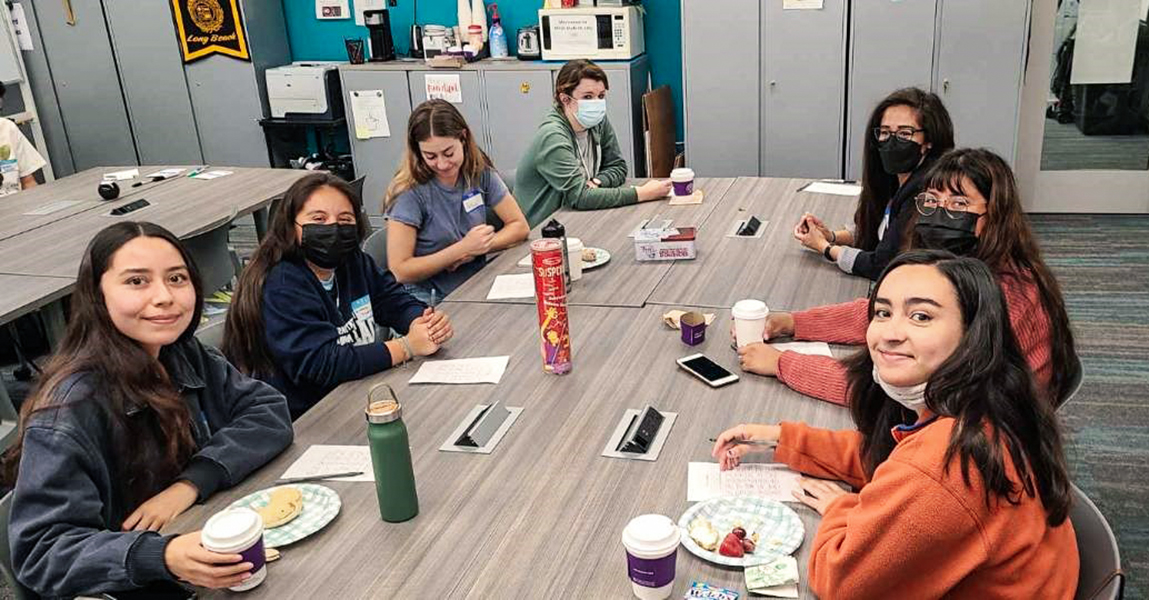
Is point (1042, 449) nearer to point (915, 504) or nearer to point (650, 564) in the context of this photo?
point (915, 504)

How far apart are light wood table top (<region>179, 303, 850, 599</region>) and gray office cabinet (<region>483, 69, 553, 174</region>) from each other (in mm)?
3546

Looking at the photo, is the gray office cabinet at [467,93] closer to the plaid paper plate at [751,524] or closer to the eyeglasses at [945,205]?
the eyeglasses at [945,205]

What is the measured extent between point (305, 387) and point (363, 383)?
9.4 inches

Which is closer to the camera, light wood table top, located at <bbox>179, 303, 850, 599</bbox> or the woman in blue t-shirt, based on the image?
light wood table top, located at <bbox>179, 303, 850, 599</bbox>

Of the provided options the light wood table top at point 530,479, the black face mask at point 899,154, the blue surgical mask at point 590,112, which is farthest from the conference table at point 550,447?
the blue surgical mask at point 590,112

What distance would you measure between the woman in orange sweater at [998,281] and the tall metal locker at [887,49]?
302 centimetres

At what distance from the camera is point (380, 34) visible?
6.27 m

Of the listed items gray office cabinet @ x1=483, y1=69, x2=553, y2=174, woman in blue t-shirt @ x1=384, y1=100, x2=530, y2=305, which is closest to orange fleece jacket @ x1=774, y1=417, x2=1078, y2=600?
woman in blue t-shirt @ x1=384, y1=100, x2=530, y2=305

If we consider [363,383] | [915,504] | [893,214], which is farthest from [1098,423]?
[363,383]

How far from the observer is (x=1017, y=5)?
4973 millimetres

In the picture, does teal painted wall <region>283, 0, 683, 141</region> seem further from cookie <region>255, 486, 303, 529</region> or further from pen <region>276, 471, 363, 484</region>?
cookie <region>255, 486, 303, 529</region>

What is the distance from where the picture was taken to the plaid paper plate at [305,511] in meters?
1.63

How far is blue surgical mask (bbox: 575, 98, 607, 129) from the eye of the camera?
3.86 m

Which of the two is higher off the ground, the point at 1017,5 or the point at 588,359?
the point at 1017,5
